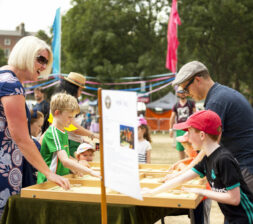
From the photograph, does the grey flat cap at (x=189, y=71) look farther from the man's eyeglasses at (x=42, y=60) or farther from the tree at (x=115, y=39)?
the tree at (x=115, y=39)

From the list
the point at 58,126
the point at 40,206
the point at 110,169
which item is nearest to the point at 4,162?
the point at 40,206

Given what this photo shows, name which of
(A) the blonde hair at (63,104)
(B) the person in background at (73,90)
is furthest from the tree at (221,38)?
(A) the blonde hair at (63,104)

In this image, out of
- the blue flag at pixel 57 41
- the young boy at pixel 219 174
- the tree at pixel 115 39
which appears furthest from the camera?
the tree at pixel 115 39

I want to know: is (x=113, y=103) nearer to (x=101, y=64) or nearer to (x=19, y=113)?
(x=19, y=113)

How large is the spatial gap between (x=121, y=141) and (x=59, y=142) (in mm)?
1328

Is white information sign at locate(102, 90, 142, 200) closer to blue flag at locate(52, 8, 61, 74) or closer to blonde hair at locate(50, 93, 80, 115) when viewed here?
blonde hair at locate(50, 93, 80, 115)

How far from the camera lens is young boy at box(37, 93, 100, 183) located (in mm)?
2889

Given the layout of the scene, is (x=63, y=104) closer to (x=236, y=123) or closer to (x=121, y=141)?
(x=236, y=123)

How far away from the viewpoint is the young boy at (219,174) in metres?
2.17

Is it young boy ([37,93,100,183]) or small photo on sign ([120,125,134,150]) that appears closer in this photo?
small photo on sign ([120,125,134,150])

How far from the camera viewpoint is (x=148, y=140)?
6316 millimetres

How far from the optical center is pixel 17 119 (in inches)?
90.7

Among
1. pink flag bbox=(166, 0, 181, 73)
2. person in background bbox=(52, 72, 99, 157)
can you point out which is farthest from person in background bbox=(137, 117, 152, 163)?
pink flag bbox=(166, 0, 181, 73)

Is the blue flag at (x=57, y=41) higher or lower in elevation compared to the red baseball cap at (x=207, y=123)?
higher
